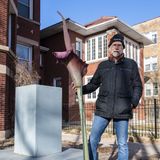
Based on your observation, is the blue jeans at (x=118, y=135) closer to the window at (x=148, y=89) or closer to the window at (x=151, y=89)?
the window at (x=151, y=89)

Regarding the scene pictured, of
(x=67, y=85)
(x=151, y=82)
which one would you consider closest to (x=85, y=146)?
(x=67, y=85)

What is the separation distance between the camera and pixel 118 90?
4.72 meters

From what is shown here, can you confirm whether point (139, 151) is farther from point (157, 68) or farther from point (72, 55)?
point (157, 68)

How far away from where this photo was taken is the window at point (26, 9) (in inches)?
757

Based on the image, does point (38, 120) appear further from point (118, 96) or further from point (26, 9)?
point (26, 9)

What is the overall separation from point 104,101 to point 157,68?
36841 mm

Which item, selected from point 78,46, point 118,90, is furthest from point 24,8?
point 118,90

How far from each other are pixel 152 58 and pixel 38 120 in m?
37.4

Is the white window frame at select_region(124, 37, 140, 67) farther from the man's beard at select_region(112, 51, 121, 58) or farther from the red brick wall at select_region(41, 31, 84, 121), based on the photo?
the man's beard at select_region(112, 51, 121, 58)

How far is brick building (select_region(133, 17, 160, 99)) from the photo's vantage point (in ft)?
130

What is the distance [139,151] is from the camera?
30.2 feet

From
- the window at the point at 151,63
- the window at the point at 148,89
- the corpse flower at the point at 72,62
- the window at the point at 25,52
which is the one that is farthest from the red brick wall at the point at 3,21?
the window at the point at 151,63

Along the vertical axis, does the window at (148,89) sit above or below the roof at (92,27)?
below

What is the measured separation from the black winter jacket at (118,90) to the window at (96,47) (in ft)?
67.0
